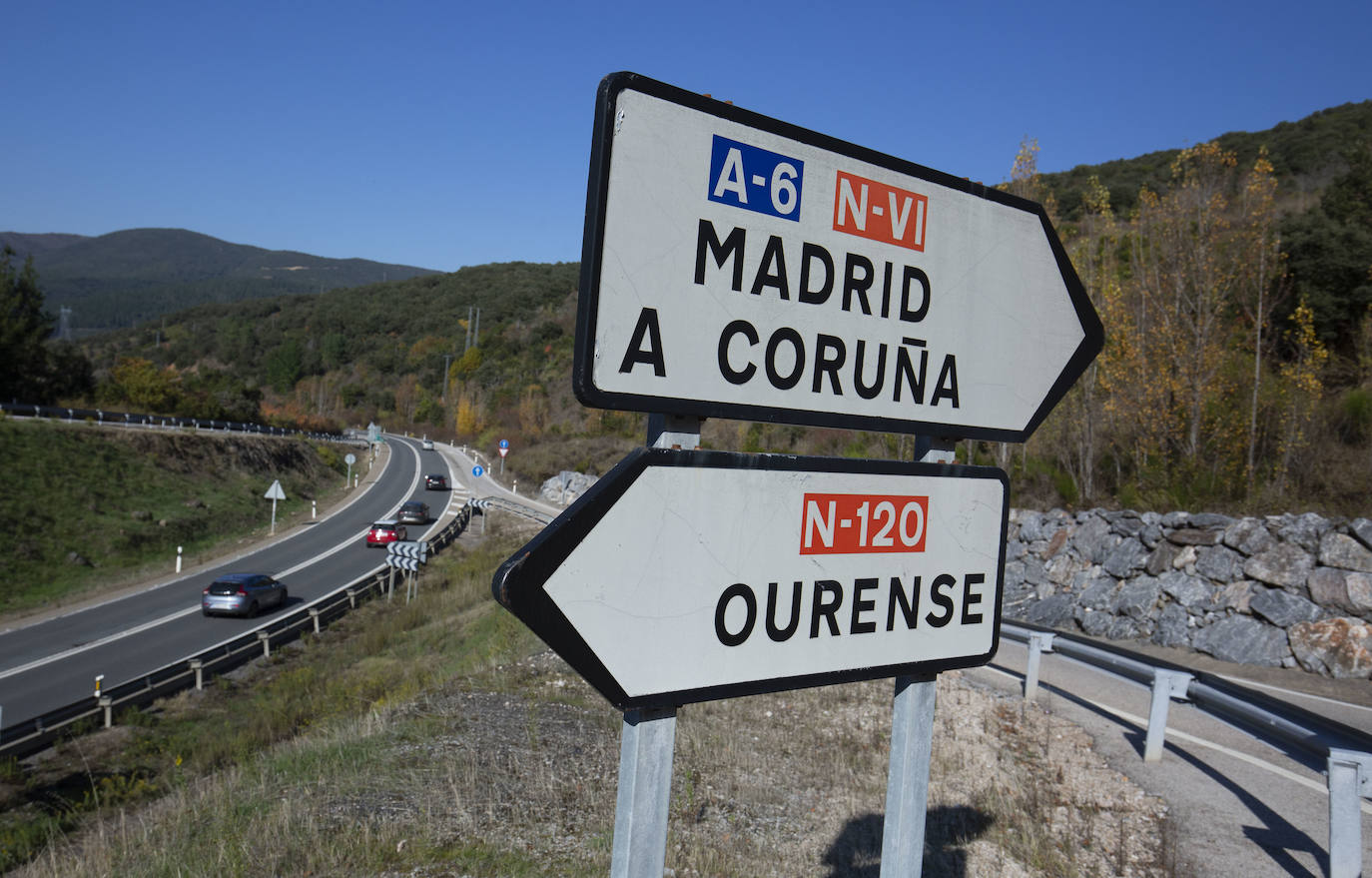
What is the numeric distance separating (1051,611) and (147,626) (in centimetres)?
2232

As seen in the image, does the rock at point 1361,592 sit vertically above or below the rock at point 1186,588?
above

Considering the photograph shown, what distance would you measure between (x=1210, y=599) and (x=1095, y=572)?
9.66 feet

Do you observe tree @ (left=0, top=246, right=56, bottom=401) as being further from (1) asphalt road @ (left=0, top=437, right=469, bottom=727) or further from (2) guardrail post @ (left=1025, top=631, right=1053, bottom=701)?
(2) guardrail post @ (left=1025, top=631, right=1053, bottom=701)

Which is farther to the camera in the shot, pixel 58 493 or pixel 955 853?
pixel 58 493

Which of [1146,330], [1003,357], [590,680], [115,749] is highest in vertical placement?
[1146,330]

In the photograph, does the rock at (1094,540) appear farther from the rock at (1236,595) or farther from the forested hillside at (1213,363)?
the rock at (1236,595)

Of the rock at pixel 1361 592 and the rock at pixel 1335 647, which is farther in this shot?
the rock at pixel 1361 592

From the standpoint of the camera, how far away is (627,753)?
1.76m

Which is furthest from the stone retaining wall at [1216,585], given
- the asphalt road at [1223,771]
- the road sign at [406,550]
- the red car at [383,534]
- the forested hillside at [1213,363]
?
the red car at [383,534]

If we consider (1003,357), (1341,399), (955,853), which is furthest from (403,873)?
(1341,399)

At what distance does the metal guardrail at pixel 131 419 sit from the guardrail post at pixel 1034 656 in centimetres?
4545

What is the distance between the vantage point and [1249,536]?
14.3 meters

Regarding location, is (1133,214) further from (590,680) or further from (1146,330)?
(590,680)

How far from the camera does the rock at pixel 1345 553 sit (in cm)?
1253
